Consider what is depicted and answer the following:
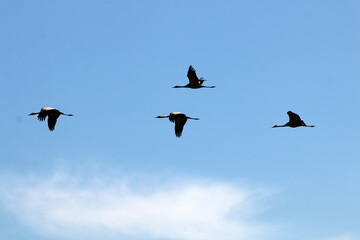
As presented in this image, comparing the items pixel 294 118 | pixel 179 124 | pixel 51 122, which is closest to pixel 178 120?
pixel 179 124

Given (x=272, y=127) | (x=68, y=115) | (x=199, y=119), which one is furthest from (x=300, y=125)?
(x=68, y=115)

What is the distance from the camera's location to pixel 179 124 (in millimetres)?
44625

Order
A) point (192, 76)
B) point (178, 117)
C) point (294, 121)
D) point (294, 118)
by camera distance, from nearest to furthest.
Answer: point (178, 117) → point (294, 118) → point (294, 121) → point (192, 76)

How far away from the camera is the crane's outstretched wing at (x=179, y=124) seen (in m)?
44.3

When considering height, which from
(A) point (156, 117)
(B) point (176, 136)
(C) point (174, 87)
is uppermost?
(C) point (174, 87)

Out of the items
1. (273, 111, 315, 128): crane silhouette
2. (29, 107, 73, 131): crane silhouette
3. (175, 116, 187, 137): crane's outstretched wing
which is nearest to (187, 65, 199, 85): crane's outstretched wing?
(175, 116, 187, 137): crane's outstretched wing

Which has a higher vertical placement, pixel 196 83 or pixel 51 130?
pixel 196 83

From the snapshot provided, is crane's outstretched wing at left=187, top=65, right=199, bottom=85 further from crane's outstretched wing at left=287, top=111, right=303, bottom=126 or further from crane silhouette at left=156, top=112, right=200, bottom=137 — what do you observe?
crane's outstretched wing at left=287, top=111, right=303, bottom=126

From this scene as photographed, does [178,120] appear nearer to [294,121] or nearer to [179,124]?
[179,124]

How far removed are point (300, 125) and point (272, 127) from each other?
3.10m

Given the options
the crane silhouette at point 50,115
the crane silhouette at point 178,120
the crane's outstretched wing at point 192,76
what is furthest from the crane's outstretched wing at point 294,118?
the crane silhouette at point 50,115

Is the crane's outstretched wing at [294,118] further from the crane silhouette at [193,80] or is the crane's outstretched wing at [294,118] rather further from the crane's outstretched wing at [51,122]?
the crane's outstretched wing at [51,122]

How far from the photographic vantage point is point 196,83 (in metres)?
Result: 49.4

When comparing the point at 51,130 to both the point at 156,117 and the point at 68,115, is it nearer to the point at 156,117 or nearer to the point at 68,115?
the point at 68,115
